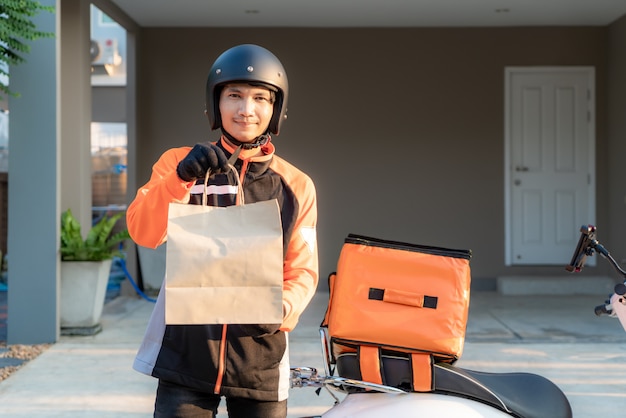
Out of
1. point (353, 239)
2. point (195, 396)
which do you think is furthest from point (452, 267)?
point (195, 396)

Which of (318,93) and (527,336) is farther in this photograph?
(318,93)

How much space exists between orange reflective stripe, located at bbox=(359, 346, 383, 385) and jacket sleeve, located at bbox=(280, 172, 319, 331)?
0.69ft

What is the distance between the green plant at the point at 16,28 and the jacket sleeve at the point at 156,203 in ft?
11.7

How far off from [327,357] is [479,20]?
674 cm

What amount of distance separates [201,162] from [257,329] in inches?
17.6

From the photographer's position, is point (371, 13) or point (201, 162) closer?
point (201, 162)

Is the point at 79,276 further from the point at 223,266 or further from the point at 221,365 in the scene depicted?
the point at 223,266

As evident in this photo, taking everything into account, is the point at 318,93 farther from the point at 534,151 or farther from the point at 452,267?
the point at 452,267

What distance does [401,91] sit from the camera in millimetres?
8438

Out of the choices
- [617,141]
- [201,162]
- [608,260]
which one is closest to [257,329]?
[201,162]

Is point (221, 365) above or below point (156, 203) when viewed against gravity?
below

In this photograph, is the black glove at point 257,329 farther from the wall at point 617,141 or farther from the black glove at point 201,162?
the wall at point 617,141

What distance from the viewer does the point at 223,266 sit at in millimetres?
1574

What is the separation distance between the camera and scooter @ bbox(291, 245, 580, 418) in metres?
1.88
